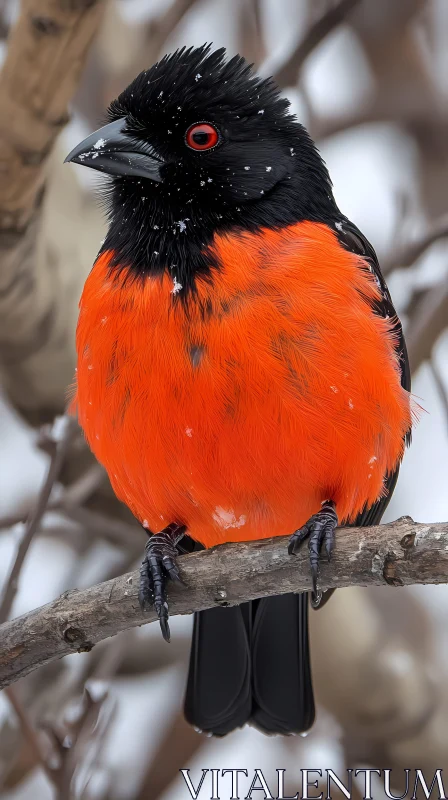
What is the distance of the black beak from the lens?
4391 millimetres

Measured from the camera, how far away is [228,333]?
4094mm

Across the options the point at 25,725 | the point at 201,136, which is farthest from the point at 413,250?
the point at 25,725

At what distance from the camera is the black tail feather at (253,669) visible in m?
5.07

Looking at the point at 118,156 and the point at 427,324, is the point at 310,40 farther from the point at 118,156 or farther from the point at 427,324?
the point at 118,156

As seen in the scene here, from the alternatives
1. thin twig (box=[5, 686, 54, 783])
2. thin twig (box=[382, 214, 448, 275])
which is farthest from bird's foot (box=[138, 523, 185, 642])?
thin twig (box=[382, 214, 448, 275])

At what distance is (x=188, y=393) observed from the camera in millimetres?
4094

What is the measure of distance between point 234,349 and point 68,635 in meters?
1.27

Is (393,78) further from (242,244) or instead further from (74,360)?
(242,244)

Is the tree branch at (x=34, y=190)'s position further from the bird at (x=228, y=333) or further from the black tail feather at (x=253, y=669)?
the black tail feather at (x=253, y=669)

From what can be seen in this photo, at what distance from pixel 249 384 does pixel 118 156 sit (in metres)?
1.18

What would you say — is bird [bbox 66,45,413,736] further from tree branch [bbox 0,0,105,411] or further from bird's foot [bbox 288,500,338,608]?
tree branch [bbox 0,0,105,411]

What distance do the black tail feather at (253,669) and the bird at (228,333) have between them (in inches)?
28.8

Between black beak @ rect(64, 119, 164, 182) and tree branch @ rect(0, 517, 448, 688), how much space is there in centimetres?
166

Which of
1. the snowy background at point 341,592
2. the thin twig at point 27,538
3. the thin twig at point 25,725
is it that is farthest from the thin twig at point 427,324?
the thin twig at point 25,725
